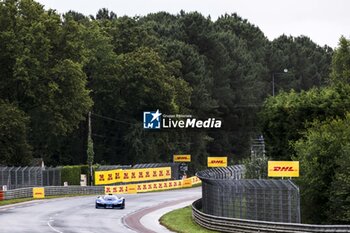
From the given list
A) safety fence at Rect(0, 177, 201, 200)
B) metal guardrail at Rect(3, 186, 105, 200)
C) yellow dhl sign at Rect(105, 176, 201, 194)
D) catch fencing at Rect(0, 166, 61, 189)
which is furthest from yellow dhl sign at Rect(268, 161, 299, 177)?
yellow dhl sign at Rect(105, 176, 201, 194)

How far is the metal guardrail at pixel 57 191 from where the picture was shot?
68912 mm

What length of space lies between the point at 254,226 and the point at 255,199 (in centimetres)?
133

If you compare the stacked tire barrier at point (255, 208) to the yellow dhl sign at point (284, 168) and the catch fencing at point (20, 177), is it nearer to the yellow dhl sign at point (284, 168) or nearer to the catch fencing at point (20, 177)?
the yellow dhl sign at point (284, 168)

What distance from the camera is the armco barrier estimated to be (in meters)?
33.4

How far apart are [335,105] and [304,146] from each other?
10567 millimetres

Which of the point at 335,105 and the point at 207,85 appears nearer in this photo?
the point at 335,105

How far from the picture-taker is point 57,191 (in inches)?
3044

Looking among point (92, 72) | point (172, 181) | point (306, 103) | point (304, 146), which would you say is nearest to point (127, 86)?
point (92, 72)

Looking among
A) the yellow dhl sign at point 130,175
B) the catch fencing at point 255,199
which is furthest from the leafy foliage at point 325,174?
the yellow dhl sign at point 130,175

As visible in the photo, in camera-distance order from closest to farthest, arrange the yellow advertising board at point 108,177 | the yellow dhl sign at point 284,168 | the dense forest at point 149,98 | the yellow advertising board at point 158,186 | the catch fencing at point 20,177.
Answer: the yellow dhl sign at point 284,168, the dense forest at point 149,98, the catch fencing at point 20,177, the yellow advertising board at point 108,177, the yellow advertising board at point 158,186

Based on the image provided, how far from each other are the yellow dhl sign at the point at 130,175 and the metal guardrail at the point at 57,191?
4186 millimetres

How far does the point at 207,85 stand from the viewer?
130 m

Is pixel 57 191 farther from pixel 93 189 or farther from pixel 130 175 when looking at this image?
pixel 130 175

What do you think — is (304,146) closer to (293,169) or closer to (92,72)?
(293,169)
